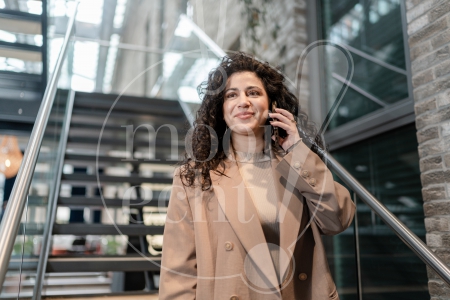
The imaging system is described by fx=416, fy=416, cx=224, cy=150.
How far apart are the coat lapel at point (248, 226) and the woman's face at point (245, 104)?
0.25m

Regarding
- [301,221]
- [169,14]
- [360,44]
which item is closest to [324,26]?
[360,44]

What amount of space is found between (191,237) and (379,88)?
217 centimetres

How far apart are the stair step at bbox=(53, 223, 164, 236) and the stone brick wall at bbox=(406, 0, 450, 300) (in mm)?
1808

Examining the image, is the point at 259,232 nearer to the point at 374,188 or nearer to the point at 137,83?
the point at 374,188

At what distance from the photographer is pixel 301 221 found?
59.6 inches

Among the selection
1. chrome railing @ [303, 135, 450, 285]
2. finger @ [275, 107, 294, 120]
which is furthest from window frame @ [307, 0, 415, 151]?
finger @ [275, 107, 294, 120]

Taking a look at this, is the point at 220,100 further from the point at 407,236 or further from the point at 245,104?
the point at 407,236

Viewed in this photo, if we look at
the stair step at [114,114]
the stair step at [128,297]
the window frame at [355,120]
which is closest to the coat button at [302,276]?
the stair step at [128,297]

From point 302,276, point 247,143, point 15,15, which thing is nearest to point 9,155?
point 15,15

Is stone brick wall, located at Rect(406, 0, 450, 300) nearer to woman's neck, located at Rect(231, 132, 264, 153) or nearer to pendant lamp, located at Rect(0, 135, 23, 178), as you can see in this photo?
woman's neck, located at Rect(231, 132, 264, 153)

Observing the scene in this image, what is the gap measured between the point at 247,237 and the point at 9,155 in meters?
3.72

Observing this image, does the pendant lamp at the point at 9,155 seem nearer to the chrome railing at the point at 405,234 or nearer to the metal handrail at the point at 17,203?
the metal handrail at the point at 17,203

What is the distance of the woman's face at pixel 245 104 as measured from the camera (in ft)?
5.08

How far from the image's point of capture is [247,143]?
160 cm
